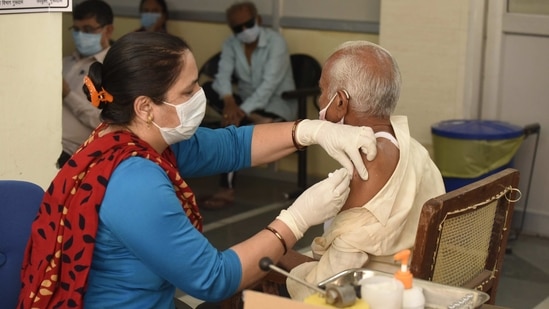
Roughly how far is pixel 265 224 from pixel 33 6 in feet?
8.64

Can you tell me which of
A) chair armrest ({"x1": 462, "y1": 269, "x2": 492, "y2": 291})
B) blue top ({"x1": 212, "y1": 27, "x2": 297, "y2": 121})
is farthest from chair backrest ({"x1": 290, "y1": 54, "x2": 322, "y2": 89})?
chair armrest ({"x1": 462, "y1": 269, "x2": 492, "y2": 291})

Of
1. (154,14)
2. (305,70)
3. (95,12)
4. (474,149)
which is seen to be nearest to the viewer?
(474,149)

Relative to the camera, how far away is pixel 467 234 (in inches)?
90.4

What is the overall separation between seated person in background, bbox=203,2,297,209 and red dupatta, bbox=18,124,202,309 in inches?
142

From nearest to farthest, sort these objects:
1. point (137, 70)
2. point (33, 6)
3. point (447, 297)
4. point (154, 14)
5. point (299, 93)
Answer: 1. point (447, 297)
2. point (137, 70)
3. point (33, 6)
4. point (299, 93)
5. point (154, 14)

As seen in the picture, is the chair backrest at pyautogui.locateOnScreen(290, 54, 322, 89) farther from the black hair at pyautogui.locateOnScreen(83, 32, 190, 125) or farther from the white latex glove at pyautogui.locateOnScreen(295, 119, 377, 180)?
the black hair at pyautogui.locateOnScreen(83, 32, 190, 125)

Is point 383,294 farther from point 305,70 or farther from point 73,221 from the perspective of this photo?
point 305,70

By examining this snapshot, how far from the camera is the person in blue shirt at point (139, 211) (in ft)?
6.80

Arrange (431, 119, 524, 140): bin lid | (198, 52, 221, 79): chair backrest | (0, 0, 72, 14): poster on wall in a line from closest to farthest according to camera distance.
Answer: (0, 0, 72, 14): poster on wall → (431, 119, 524, 140): bin lid → (198, 52, 221, 79): chair backrest

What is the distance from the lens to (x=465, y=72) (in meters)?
5.20

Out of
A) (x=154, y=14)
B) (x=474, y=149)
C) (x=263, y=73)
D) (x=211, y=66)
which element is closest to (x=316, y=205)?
(x=474, y=149)

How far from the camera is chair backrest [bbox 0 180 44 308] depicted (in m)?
2.29

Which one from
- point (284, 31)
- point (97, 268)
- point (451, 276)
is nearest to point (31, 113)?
point (97, 268)

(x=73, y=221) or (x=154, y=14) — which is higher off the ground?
(x=154, y=14)
